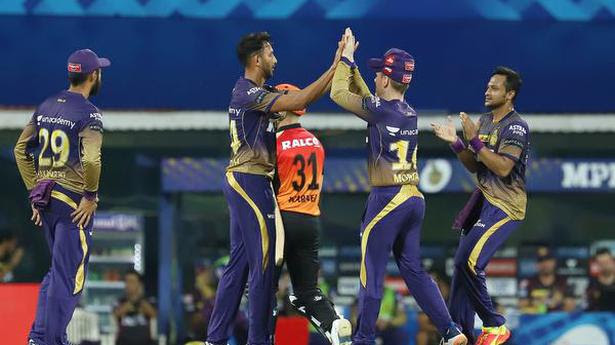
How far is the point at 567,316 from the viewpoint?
15.3 meters

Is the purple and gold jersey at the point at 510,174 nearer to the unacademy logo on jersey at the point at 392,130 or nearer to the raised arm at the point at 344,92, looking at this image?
the unacademy logo on jersey at the point at 392,130

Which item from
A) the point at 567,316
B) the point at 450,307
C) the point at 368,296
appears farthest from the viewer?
the point at 567,316

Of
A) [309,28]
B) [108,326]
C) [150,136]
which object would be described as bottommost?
[108,326]

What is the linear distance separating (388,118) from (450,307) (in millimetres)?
1772

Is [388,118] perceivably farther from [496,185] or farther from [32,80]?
[32,80]

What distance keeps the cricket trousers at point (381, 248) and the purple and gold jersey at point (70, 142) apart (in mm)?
2067

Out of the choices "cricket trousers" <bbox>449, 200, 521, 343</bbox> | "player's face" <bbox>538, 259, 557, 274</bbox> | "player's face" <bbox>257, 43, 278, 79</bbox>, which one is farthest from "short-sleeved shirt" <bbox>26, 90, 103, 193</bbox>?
"player's face" <bbox>538, 259, 557, 274</bbox>

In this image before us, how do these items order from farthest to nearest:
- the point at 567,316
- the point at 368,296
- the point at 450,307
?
the point at 567,316 < the point at 450,307 < the point at 368,296

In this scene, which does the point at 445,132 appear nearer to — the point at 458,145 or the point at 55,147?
the point at 458,145

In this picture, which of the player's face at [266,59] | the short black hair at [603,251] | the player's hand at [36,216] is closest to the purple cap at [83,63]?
the player's hand at [36,216]

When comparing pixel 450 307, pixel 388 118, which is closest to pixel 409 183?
pixel 388 118

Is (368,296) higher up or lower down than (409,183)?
lower down

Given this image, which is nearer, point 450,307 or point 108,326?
point 450,307

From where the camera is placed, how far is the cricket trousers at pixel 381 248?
32.7 feet
